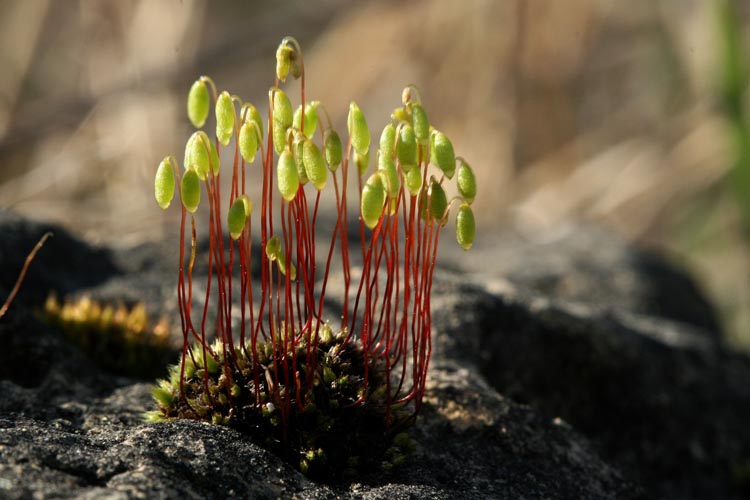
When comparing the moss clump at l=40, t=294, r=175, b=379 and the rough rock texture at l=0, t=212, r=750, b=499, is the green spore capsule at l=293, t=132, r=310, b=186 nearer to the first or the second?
the rough rock texture at l=0, t=212, r=750, b=499

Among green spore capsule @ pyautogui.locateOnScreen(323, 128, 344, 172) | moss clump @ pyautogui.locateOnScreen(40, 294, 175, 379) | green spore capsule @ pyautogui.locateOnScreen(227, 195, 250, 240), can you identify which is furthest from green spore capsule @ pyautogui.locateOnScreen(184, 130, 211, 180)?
Result: moss clump @ pyautogui.locateOnScreen(40, 294, 175, 379)

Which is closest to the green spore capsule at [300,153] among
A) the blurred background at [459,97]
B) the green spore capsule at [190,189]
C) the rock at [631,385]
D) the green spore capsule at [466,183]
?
the green spore capsule at [190,189]

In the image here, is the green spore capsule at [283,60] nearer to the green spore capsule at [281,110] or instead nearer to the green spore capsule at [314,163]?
the green spore capsule at [281,110]

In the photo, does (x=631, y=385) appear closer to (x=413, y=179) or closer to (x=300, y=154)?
(x=413, y=179)

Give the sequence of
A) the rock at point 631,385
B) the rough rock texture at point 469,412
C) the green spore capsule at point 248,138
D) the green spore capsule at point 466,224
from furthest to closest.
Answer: the rock at point 631,385 < the green spore capsule at point 466,224 < the green spore capsule at point 248,138 < the rough rock texture at point 469,412

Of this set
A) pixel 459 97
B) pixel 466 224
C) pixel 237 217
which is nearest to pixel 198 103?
pixel 237 217

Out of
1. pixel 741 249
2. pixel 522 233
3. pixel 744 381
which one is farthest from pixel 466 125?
pixel 744 381
